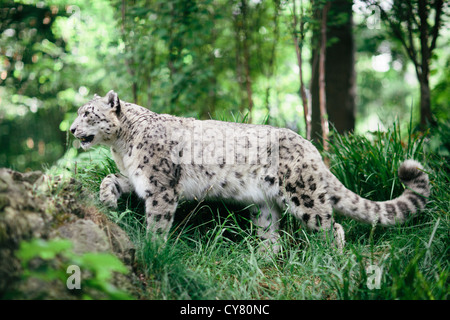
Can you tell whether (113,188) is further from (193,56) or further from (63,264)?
(193,56)

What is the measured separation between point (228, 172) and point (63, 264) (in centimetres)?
243

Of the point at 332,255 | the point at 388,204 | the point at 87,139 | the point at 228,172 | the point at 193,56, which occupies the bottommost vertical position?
the point at 332,255

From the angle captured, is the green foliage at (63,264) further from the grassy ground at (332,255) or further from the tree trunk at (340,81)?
the tree trunk at (340,81)

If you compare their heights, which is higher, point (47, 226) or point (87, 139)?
point (87, 139)

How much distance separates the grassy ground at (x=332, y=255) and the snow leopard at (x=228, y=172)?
0.67 ft

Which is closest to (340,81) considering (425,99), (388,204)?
(425,99)

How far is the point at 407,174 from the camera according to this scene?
14.1ft

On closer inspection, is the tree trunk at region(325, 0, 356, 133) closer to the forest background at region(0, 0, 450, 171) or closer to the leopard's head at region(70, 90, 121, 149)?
the forest background at region(0, 0, 450, 171)

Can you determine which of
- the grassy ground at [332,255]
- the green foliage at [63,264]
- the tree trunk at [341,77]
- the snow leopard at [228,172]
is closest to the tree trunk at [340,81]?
the tree trunk at [341,77]

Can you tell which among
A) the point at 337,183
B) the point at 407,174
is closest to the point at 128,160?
the point at 337,183

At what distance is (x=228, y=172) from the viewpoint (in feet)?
14.8

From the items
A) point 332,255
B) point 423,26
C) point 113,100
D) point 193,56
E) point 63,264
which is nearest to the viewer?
point 63,264

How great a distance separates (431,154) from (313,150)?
81.2 inches
